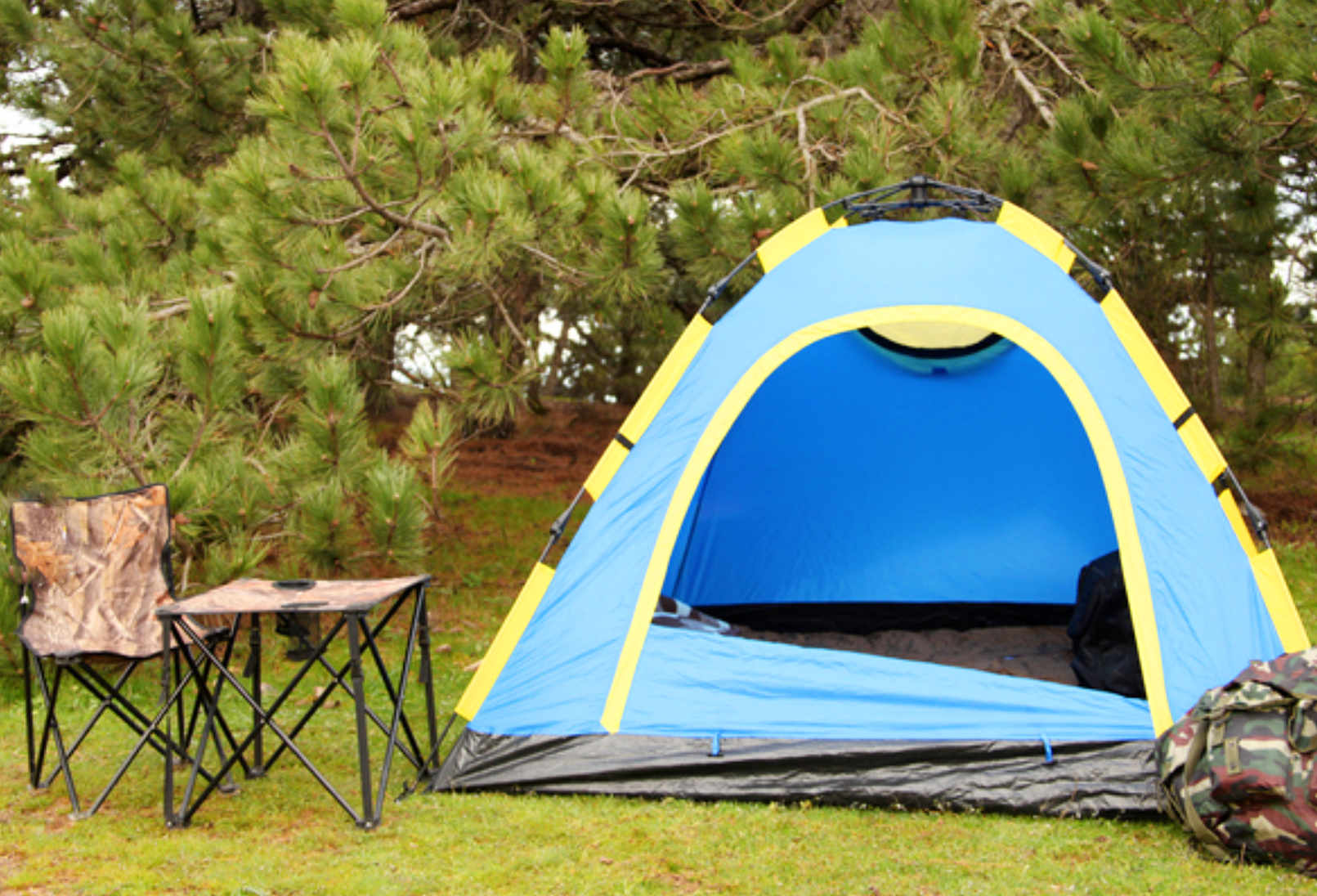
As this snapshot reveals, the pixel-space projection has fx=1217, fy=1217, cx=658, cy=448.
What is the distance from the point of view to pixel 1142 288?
26.3 feet

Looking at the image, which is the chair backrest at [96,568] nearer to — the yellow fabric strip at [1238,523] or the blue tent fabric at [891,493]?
the blue tent fabric at [891,493]

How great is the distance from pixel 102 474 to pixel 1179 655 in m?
3.63

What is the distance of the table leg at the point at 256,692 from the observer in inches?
131

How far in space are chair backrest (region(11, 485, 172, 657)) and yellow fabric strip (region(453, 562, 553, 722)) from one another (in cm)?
93

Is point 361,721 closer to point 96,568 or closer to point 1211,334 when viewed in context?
point 96,568

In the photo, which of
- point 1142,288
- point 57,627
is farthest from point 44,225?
point 1142,288

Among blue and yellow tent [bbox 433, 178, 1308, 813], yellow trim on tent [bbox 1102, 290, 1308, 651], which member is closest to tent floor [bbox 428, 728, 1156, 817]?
blue and yellow tent [bbox 433, 178, 1308, 813]

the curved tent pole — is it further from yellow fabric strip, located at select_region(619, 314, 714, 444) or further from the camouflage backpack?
the camouflage backpack

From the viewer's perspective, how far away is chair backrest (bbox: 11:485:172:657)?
3592 mm

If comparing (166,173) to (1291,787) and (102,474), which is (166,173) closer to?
(102,474)

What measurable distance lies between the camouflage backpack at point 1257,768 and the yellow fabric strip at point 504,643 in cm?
179

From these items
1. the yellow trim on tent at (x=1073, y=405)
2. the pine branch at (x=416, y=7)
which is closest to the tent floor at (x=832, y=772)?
the yellow trim on tent at (x=1073, y=405)

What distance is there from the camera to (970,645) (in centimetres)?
472

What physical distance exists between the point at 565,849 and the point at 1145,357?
221 cm
